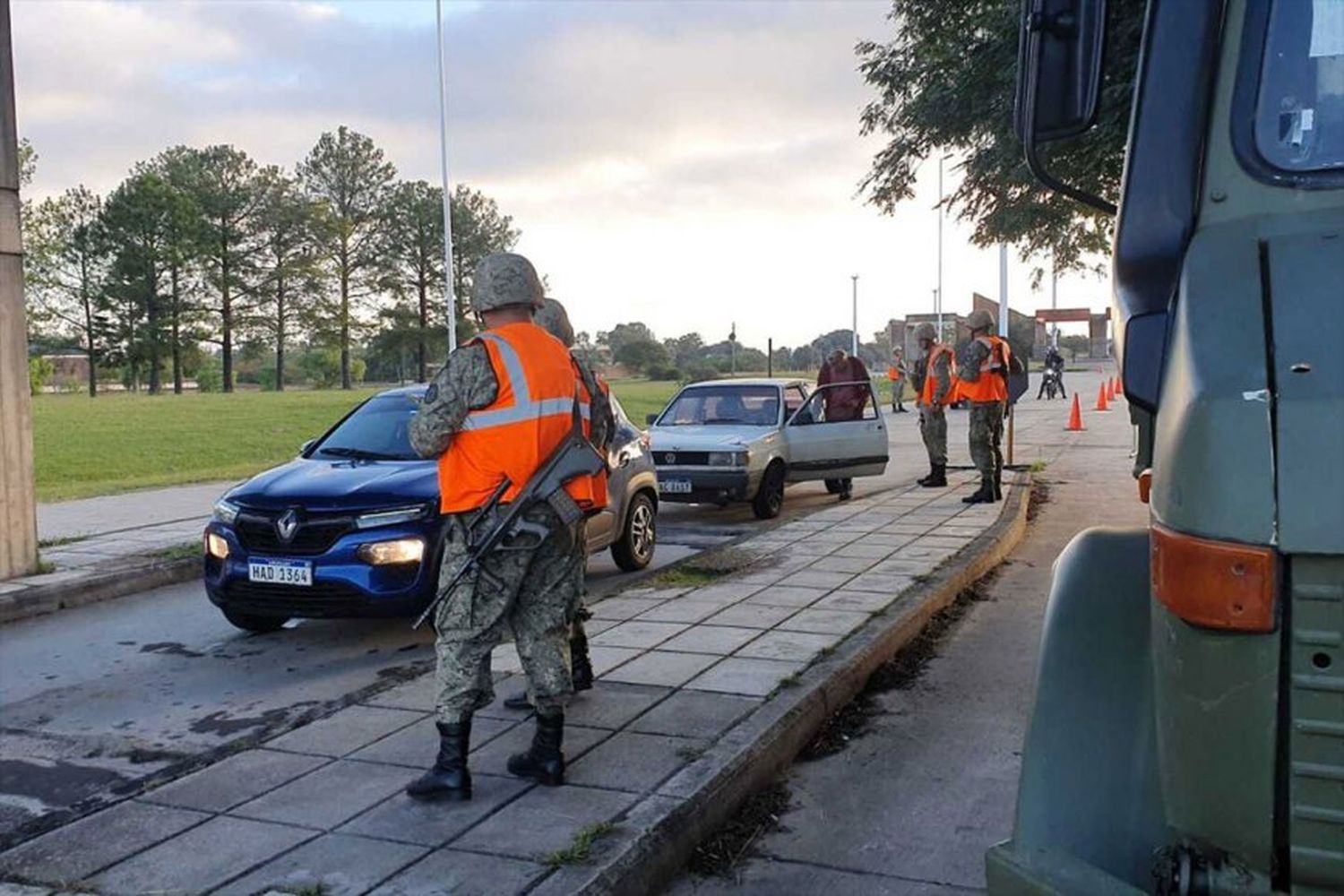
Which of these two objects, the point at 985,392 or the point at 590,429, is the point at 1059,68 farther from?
the point at 985,392

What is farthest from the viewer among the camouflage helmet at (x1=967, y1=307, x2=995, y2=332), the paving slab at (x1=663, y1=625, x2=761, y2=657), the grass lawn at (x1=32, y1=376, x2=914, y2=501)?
the grass lawn at (x1=32, y1=376, x2=914, y2=501)

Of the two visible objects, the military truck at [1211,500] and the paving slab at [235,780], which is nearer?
the military truck at [1211,500]

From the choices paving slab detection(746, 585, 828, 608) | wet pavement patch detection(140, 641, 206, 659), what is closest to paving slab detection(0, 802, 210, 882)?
wet pavement patch detection(140, 641, 206, 659)

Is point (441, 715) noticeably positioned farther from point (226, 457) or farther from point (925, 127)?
point (226, 457)

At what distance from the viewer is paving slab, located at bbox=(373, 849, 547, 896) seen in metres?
3.40

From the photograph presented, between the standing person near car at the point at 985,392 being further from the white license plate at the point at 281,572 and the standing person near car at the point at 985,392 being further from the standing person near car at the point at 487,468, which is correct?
the standing person near car at the point at 487,468

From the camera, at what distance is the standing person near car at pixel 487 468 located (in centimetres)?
403

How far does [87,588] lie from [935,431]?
898 cm

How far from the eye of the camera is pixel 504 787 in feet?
13.9

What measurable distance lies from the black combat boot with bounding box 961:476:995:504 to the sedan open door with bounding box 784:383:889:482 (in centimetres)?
134

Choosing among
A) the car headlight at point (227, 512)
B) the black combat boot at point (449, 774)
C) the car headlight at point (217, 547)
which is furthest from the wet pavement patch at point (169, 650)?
the black combat boot at point (449, 774)

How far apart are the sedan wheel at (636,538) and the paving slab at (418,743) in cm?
409

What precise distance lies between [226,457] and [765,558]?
55.8ft

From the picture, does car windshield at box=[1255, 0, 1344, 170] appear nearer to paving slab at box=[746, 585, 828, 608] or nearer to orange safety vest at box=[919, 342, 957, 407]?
paving slab at box=[746, 585, 828, 608]
